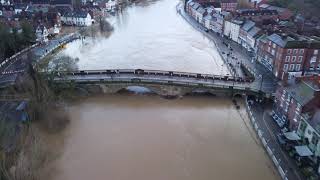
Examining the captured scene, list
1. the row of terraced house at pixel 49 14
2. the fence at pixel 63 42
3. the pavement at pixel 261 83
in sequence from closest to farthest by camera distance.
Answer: the pavement at pixel 261 83 < the fence at pixel 63 42 < the row of terraced house at pixel 49 14

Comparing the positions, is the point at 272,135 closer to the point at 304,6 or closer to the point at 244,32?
the point at 244,32

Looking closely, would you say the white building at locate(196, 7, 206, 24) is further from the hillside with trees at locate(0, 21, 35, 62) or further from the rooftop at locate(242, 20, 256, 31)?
the hillside with trees at locate(0, 21, 35, 62)

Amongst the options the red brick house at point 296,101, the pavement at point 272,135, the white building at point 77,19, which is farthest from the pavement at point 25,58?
the red brick house at point 296,101

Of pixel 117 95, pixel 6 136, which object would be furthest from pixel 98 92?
pixel 6 136

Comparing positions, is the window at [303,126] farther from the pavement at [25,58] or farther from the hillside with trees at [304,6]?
the hillside with trees at [304,6]

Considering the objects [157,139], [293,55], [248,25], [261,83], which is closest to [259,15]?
[248,25]

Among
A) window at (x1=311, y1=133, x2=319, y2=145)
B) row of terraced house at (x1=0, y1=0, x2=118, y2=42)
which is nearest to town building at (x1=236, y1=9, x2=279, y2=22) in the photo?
row of terraced house at (x1=0, y1=0, x2=118, y2=42)

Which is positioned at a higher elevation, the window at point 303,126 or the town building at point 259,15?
the town building at point 259,15
